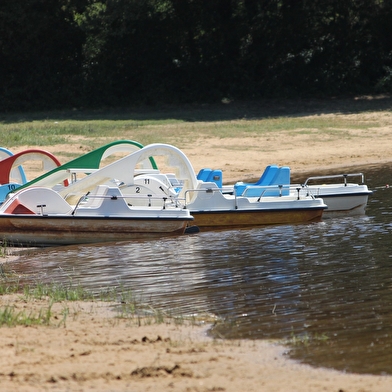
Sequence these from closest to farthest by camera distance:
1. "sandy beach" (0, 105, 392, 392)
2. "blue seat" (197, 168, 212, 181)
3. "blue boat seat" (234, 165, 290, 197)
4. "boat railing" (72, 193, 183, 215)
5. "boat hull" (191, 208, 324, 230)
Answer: "sandy beach" (0, 105, 392, 392) < "boat railing" (72, 193, 183, 215) < "boat hull" (191, 208, 324, 230) < "blue boat seat" (234, 165, 290, 197) < "blue seat" (197, 168, 212, 181)

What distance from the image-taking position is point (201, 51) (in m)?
34.2

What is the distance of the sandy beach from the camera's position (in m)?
5.54

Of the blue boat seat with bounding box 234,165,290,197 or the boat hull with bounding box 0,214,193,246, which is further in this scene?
the blue boat seat with bounding box 234,165,290,197

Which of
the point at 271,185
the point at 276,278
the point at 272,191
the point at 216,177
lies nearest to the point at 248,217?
the point at 272,191

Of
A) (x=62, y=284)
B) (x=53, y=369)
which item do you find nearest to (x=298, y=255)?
(x=62, y=284)

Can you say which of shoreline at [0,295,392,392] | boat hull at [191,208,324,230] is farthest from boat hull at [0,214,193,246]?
shoreline at [0,295,392,392]

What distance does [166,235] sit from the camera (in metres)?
12.5

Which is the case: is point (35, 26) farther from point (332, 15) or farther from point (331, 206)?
point (331, 206)

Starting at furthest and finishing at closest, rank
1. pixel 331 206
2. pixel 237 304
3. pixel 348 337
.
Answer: pixel 331 206 → pixel 237 304 → pixel 348 337

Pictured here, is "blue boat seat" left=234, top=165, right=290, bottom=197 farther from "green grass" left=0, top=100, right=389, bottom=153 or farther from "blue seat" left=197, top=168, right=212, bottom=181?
"green grass" left=0, top=100, right=389, bottom=153

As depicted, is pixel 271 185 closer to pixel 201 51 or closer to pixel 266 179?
pixel 266 179

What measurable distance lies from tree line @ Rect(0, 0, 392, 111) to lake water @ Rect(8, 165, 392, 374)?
1981cm

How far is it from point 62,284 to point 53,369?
3473 mm

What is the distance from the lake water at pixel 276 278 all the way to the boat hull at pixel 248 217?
24 centimetres
